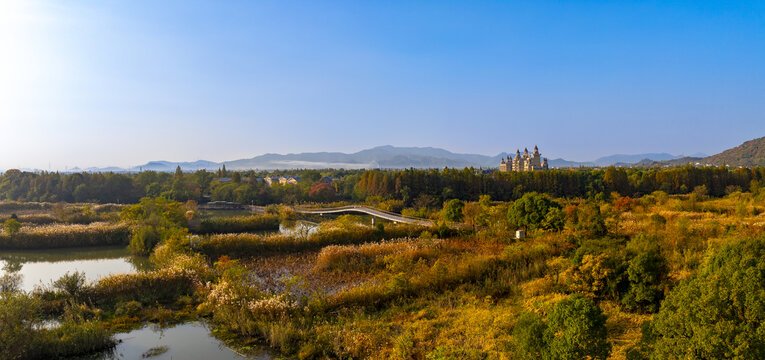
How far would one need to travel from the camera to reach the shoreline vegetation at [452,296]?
18.1 feet

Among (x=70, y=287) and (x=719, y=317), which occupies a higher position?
(x=719, y=317)

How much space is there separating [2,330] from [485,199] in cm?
2533

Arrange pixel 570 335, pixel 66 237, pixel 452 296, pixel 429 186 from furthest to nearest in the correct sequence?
1. pixel 429 186
2. pixel 66 237
3. pixel 452 296
4. pixel 570 335

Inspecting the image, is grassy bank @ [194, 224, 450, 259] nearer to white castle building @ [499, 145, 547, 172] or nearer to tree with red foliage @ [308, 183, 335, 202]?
tree with red foliage @ [308, 183, 335, 202]

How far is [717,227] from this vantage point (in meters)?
15.9

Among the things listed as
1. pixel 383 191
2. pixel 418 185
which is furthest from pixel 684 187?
pixel 383 191

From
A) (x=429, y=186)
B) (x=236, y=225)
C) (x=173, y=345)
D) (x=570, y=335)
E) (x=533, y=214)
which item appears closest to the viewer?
(x=570, y=335)

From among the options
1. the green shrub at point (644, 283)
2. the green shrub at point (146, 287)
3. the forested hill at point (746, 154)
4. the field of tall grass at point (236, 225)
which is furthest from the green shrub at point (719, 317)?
the forested hill at point (746, 154)

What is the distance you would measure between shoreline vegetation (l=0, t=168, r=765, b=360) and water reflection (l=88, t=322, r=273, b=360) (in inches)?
14.5

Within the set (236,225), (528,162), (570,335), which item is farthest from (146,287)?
(528,162)

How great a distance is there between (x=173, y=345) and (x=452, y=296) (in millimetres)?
7304

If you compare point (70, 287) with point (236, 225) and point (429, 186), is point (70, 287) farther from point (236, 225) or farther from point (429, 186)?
point (429, 186)

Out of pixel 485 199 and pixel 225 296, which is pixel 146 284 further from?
pixel 485 199

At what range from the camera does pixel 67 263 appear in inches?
787
